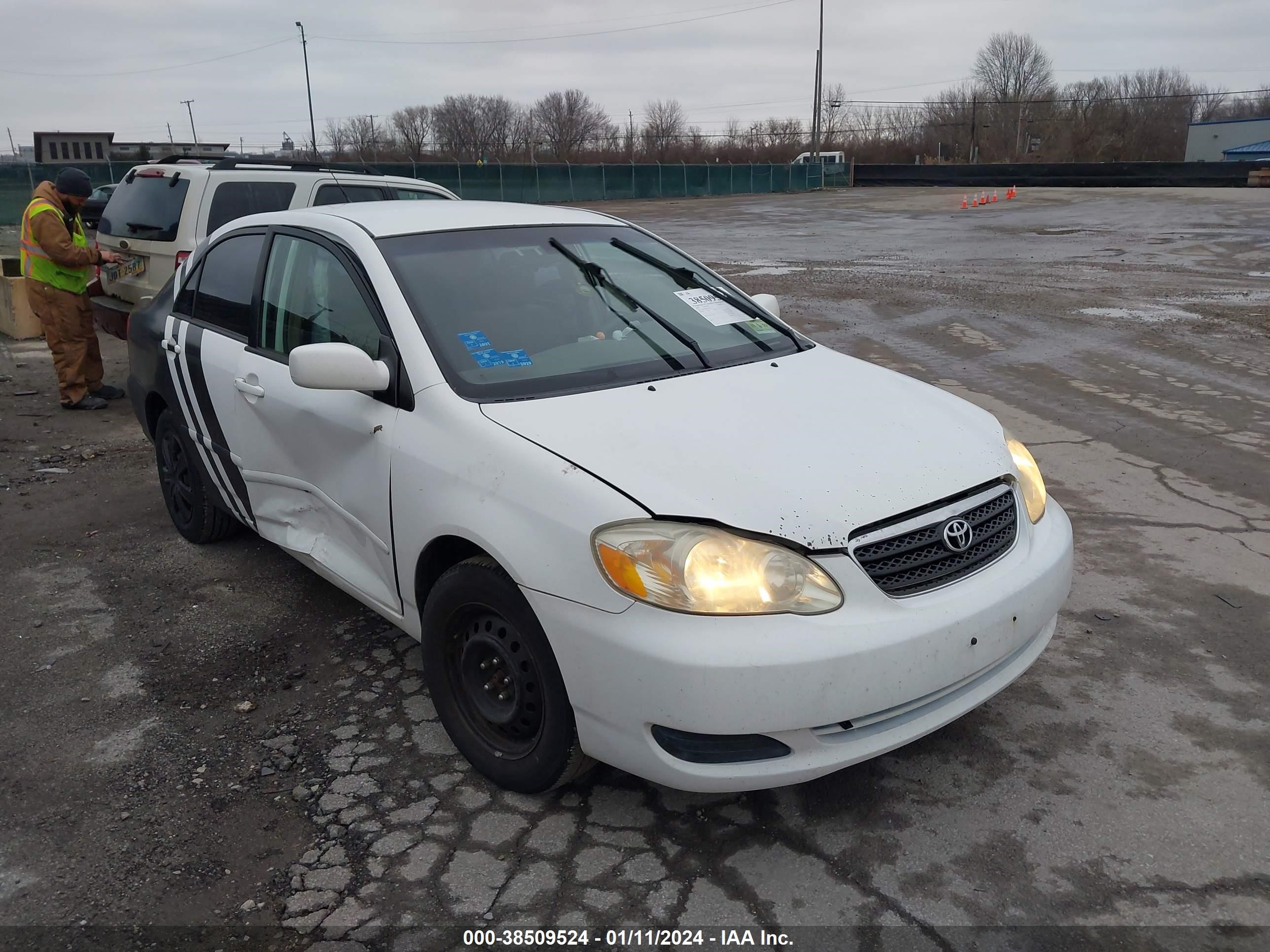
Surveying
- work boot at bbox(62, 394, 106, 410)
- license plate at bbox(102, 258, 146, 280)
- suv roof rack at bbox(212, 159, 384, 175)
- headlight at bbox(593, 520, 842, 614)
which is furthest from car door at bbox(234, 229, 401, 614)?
work boot at bbox(62, 394, 106, 410)

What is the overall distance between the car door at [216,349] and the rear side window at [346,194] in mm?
3751

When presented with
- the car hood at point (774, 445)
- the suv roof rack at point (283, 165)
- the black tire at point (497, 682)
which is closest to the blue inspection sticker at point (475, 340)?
the car hood at point (774, 445)

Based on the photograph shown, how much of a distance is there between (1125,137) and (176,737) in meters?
80.5

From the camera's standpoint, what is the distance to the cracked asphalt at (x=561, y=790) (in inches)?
96.3

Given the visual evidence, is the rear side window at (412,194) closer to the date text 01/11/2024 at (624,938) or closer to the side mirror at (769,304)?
the side mirror at (769,304)

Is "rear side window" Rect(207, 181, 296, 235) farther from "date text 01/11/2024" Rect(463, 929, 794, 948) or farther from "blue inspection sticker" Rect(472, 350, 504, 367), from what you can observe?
"date text 01/11/2024" Rect(463, 929, 794, 948)

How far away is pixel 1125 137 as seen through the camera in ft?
231

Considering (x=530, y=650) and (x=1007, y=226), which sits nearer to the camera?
(x=530, y=650)

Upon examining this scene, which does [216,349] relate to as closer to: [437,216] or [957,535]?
[437,216]

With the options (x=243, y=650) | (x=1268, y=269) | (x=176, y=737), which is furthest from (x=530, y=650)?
(x=1268, y=269)

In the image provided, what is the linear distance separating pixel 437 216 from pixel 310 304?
0.59m

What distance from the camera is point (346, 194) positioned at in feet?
27.4

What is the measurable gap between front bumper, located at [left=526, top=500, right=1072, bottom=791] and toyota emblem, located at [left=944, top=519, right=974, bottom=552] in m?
0.10

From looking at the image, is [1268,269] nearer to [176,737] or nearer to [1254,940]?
[1254,940]
